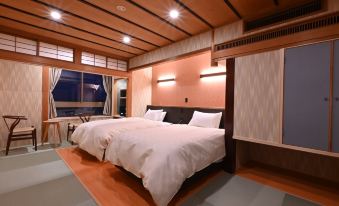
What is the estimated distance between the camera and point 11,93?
12.4 feet

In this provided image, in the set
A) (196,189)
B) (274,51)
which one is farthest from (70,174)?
(274,51)

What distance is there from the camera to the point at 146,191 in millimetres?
2029

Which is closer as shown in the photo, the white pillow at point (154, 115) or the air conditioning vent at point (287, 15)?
the air conditioning vent at point (287, 15)

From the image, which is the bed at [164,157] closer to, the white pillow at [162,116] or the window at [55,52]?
the white pillow at [162,116]

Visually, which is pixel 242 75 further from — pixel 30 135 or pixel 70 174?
pixel 30 135

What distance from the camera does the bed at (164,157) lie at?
163cm

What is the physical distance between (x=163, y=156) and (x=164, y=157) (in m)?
0.02

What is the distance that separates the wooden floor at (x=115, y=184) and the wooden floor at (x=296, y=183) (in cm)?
54

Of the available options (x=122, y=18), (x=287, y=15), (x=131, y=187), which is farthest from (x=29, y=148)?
(x=287, y=15)

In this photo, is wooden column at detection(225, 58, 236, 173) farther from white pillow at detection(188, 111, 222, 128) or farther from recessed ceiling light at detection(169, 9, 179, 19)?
recessed ceiling light at detection(169, 9, 179, 19)

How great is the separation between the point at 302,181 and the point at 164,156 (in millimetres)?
2076

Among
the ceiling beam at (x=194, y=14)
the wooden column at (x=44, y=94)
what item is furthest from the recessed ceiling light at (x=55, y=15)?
the wooden column at (x=44, y=94)

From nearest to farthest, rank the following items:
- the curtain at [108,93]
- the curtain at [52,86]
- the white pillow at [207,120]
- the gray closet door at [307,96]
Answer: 1. the gray closet door at [307,96]
2. the white pillow at [207,120]
3. the curtain at [52,86]
4. the curtain at [108,93]

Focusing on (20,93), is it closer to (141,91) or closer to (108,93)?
(108,93)
